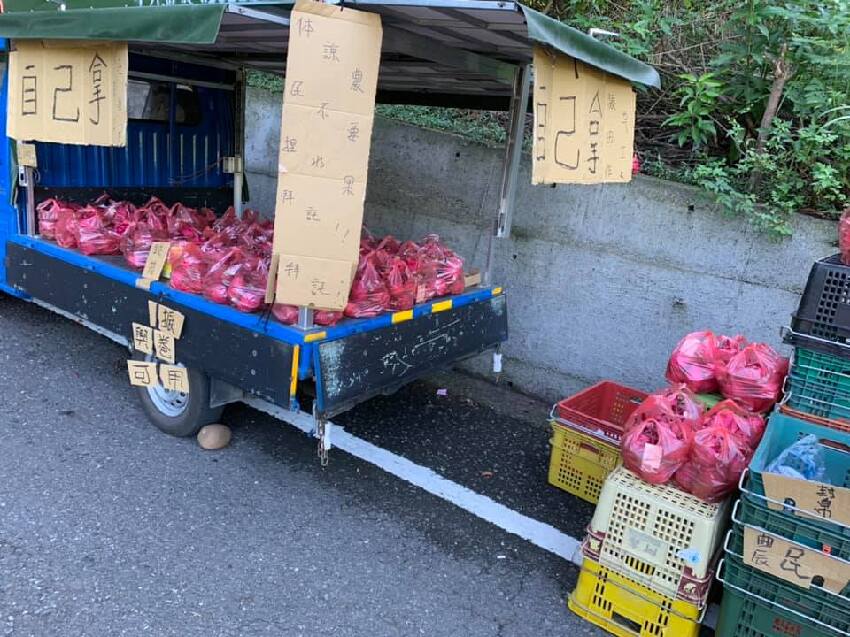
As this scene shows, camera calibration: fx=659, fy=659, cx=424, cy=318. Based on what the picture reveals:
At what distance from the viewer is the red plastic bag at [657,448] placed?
2.69m

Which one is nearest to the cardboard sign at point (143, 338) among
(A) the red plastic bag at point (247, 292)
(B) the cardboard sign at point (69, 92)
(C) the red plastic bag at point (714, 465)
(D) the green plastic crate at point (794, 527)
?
(A) the red plastic bag at point (247, 292)

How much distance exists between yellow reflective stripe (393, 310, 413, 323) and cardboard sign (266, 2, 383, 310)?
630 mm

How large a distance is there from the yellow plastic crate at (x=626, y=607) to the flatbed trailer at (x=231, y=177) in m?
1.37

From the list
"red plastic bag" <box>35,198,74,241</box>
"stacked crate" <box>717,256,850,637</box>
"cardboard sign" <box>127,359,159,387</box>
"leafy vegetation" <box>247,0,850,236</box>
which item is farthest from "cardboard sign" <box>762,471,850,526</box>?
"red plastic bag" <box>35,198,74,241</box>

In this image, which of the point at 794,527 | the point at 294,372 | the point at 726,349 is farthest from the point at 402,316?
the point at 794,527

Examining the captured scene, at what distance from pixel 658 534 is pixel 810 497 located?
0.59 meters

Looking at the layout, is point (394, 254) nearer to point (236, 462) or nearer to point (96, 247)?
point (236, 462)

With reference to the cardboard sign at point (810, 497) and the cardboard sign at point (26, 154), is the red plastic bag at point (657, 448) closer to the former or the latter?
the cardboard sign at point (810, 497)

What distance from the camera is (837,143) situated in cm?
432

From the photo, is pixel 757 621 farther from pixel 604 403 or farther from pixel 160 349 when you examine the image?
pixel 160 349

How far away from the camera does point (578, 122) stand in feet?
9.70

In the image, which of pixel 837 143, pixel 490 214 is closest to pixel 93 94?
pixel 490 214

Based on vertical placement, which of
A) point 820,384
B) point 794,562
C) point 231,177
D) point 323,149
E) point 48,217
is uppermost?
point 323,149

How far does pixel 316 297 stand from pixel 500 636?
1597 millimetres
